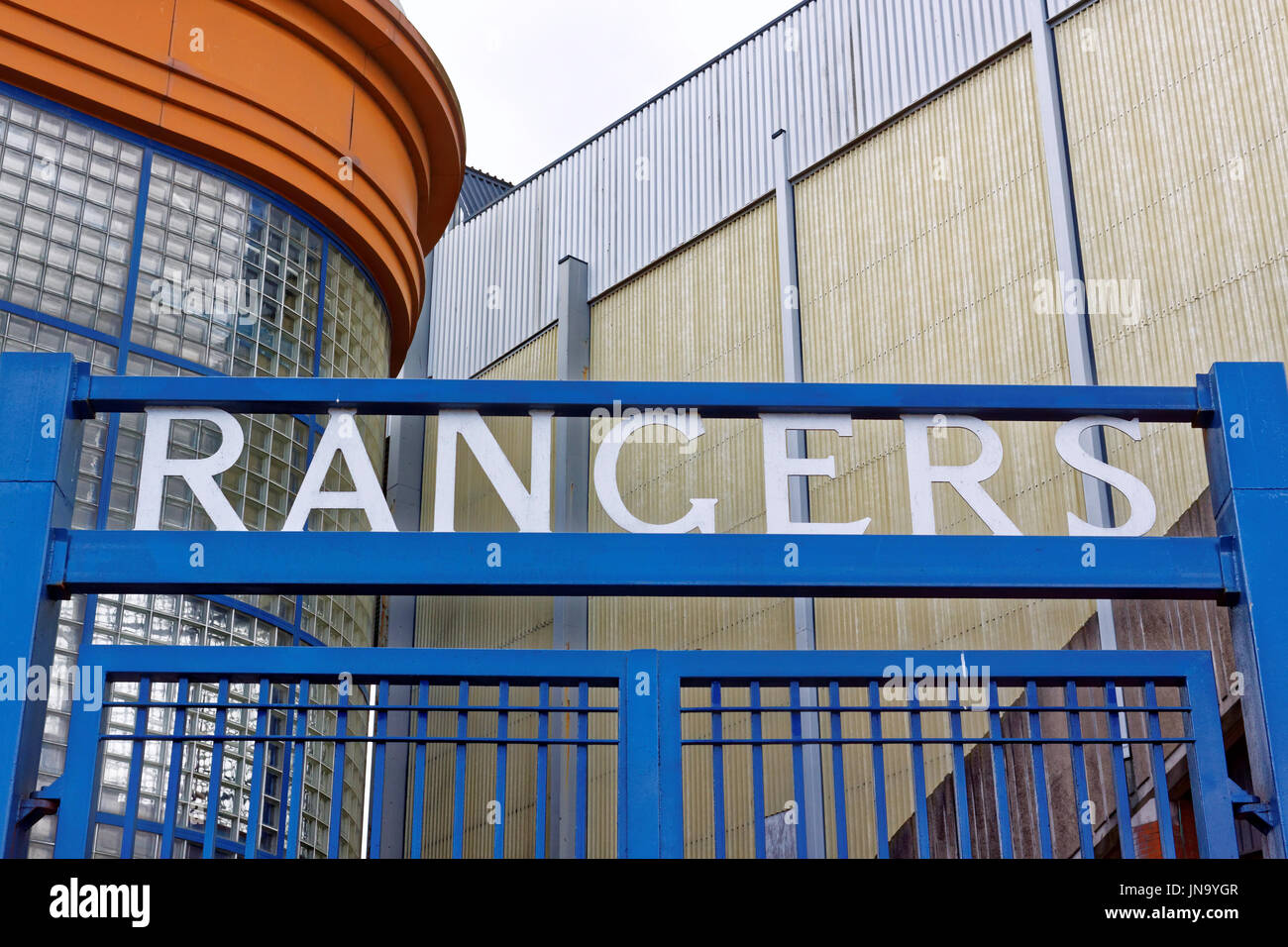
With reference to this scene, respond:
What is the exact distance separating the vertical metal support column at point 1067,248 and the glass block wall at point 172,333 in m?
8.27

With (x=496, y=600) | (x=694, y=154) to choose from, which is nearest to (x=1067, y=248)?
(x=694, y=154)

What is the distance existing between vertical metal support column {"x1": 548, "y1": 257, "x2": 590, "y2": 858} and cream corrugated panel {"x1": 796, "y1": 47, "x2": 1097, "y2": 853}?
14.0 feet

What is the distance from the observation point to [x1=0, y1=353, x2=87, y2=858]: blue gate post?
5.54 meters

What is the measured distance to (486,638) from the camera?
24.7 m

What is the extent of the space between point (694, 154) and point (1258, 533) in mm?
18424

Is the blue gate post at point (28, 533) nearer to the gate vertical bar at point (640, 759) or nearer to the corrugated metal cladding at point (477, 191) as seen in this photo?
the gate vertical bar at point (640, 759)

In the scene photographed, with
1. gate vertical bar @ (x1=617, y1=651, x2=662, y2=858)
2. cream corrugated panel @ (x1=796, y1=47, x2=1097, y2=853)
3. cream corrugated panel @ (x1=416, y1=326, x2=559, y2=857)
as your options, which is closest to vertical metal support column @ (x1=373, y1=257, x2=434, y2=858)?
cream corrugated panel @ (x1=416, y1=326, x2=559, y2=857)

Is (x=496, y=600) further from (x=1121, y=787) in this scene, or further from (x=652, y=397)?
(x=1121, y=787)

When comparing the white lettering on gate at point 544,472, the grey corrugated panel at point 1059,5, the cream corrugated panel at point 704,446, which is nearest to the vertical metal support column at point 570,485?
the cream corrugated panel at point 704,446

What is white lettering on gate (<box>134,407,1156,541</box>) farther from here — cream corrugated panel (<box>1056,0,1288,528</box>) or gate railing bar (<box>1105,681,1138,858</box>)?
cream corrugated panel (<box>1056,0,1288,528</box>)

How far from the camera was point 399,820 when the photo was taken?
80.0 ft

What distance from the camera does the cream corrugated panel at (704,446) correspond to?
65.5 feet
